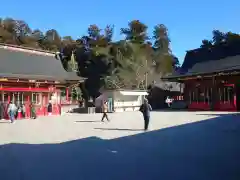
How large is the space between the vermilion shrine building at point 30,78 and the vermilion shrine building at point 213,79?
12.4 meters

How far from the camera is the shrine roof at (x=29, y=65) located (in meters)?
25.5

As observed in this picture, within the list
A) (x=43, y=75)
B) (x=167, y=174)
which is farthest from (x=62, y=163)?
(x=43, y=75)

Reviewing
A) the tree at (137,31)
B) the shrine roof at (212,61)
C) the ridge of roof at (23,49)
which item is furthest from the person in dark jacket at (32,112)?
the tree at (137,31)

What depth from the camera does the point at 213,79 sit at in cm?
3105

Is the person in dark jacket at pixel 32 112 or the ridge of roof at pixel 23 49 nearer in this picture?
the person in dark jacket at pixel 32 112

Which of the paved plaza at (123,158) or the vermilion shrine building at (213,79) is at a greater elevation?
the vermilion shrine building at (213,79)

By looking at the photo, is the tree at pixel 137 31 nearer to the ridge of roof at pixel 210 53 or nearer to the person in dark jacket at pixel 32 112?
the ridge of roof at pixel 210 53

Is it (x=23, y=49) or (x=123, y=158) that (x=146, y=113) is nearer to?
(x=123, y=158)

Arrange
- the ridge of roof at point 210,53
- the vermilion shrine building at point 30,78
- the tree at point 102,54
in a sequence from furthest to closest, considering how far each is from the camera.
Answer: the tree at point 102,54
the ridge of roof at point 210,53
the vermilion shrine building at point 30,78

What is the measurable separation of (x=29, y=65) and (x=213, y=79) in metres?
17.6

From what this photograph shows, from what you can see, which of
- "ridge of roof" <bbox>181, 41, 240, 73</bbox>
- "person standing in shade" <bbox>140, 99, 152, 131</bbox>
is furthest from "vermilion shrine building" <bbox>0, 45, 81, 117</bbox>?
"ridge of roof" <bbox>181, 41, 240, 73</bbox>

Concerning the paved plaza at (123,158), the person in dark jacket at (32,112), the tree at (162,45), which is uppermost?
the tree at (162,45)

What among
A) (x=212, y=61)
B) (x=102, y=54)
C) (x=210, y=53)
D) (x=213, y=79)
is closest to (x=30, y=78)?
(x=213, y=79)

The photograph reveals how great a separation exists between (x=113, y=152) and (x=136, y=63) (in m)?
39.4
